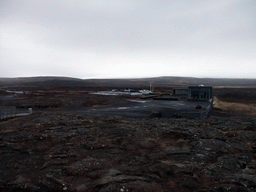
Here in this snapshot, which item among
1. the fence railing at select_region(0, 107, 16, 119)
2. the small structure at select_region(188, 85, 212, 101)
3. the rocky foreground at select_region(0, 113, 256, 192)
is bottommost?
the rocky foreground at select_region(0, 113, 256, 192)

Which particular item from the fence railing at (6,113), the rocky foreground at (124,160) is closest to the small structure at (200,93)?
the rocky foreground at (124,160)

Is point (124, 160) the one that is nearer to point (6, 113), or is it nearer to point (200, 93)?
point (6, 113)

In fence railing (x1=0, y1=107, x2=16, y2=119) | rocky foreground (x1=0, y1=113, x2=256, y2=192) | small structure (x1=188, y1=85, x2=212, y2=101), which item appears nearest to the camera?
rocky foreground (x1=0, y1=113, x2=256, y2=192)

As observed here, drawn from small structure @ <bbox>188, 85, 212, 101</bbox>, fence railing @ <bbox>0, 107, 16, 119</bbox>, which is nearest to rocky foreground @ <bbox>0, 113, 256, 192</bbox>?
fence railing @ <bbox>0, 107, 16, 119</bbox>

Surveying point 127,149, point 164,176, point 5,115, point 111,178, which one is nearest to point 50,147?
point 127,149

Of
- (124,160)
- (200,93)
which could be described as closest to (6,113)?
(124,160)

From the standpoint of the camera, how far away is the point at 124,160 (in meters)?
11.2

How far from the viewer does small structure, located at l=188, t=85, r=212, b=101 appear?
49.2 m

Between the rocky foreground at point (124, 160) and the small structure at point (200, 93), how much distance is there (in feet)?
114

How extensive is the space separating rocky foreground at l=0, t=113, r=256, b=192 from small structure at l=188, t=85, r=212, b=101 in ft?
114

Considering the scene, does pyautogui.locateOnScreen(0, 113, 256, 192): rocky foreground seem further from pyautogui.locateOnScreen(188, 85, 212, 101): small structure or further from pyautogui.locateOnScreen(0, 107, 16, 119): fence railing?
pyautogui.locateOnScreen(188, 85, 212, 101): small structure

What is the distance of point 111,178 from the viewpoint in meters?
8.79

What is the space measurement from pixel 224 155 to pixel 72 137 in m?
11.6

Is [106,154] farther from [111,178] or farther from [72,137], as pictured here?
[72,137]
